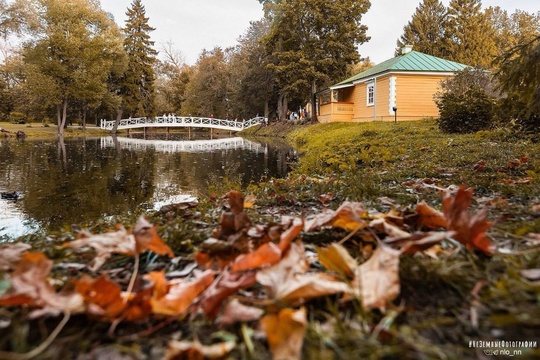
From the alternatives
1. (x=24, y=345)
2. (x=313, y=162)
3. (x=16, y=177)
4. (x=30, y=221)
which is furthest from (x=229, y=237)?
(x=16, y=177)

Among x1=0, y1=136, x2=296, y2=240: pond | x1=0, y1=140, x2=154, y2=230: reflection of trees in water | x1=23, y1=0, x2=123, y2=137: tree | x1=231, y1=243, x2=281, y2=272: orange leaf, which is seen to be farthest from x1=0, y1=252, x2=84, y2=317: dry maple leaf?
x1=23, y1=0, x2=123, y2=137: tree

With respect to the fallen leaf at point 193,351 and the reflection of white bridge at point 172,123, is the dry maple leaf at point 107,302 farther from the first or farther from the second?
the reflection of white bridge at point 172,123

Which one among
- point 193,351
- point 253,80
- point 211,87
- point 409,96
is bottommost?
point 193,351

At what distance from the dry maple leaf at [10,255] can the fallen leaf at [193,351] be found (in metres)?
0.70

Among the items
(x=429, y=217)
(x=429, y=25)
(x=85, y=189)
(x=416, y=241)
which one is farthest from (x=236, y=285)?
(x=429, y=25)

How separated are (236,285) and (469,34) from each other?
136ft

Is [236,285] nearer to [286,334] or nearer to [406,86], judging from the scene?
[286,334]

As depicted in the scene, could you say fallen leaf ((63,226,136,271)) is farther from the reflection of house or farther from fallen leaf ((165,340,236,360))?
the reflection of house

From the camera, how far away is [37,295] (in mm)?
863

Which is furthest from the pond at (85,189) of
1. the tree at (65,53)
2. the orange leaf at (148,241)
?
the tree at (65,53)

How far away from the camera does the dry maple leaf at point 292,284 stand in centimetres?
90

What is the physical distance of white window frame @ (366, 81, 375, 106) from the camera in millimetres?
22328

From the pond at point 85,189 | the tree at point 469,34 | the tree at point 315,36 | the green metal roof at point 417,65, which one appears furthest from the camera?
the tree at point 469,34

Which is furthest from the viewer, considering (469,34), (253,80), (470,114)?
(253,80)
